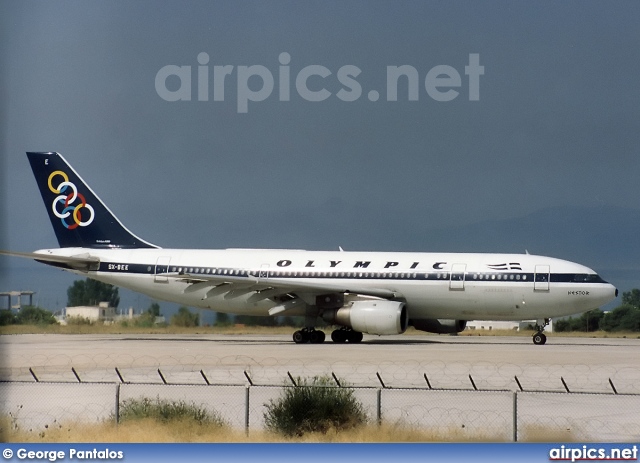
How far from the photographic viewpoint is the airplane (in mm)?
36875

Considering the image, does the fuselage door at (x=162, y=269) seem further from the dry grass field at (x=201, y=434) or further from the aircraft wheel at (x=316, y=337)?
the dry grass field at (x=201, y=434)

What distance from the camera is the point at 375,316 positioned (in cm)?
3562

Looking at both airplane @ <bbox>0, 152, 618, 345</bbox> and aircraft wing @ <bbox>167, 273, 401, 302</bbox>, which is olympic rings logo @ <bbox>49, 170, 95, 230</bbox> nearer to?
airplane @ <bbox>0, 152, 618, 345</bbox>

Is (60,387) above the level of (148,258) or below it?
below

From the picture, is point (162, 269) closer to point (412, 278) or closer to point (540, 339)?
point (412, 278)

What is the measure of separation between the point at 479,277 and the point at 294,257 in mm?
7214

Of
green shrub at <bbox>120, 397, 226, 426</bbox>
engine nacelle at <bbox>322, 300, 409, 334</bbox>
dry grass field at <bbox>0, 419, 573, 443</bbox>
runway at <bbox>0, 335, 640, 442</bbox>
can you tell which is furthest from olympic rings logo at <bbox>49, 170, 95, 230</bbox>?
dry grass field at <bbox>0, 419, 573, 443</bbox>

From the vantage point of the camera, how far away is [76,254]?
42.2m

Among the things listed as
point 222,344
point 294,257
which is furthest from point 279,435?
point 294,257

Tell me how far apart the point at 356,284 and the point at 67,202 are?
14017 mm

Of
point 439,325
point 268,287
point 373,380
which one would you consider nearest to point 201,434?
point 373,380

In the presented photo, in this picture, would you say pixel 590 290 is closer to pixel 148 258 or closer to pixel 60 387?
pixel 148 258

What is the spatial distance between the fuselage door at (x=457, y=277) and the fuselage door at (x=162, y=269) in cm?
1112

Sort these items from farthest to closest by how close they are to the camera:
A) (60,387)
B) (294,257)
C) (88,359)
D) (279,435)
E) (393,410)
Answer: (294,257)
(88,359)
(60,387)
(393,410)
(279,435)
